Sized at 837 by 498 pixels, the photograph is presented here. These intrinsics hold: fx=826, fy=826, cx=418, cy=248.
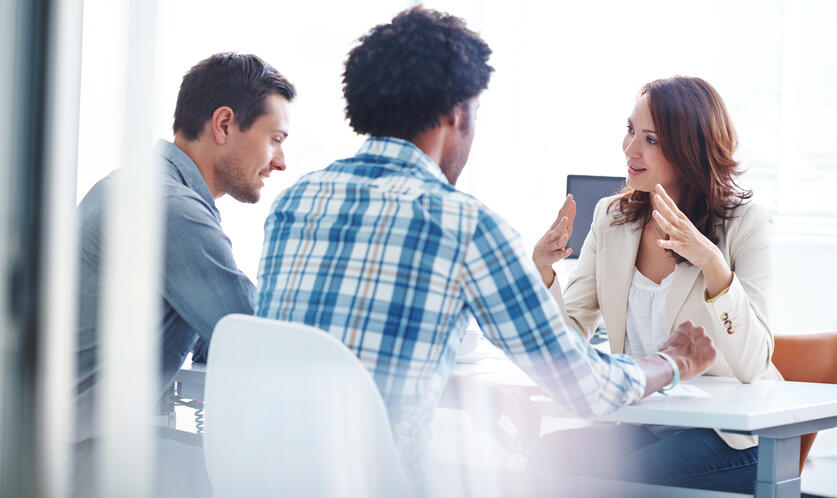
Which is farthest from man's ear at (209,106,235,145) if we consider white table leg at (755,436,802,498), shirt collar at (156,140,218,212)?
white table leg at (755,436,802,498)

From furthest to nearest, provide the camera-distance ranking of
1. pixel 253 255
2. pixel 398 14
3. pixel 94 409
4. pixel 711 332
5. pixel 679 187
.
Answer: pixel 253 255 < pixel 679 187 < pixel 711 332 < pixel 94 409 < pixel 398 14

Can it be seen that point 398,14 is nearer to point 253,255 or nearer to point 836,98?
Result: point 253,255

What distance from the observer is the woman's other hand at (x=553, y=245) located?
1.84 metres

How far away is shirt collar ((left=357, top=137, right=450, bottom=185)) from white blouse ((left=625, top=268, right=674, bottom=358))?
2.70ft

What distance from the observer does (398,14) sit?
49.2 inches

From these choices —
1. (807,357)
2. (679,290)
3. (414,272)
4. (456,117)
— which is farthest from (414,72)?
(807,357)

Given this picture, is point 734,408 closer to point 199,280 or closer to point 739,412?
point 739,412

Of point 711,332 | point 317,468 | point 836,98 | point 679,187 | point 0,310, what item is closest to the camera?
point 317,468

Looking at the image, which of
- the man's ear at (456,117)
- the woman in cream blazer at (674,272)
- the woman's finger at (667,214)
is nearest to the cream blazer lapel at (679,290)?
the woman in cream blazer at (674,272)

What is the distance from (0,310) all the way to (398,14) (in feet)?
2.30

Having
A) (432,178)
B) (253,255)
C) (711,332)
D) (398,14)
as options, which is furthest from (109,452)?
(253,255)

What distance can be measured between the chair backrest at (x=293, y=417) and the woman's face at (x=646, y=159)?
46.7 inches

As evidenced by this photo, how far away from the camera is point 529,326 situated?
3.50 feet

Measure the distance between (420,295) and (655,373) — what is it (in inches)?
16.1
